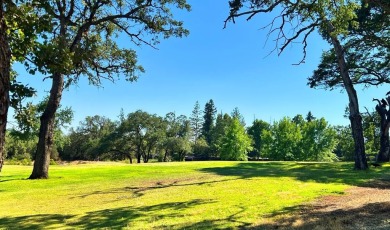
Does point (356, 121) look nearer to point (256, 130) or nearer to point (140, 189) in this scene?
point (140, 189)

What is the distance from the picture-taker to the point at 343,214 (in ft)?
27.8

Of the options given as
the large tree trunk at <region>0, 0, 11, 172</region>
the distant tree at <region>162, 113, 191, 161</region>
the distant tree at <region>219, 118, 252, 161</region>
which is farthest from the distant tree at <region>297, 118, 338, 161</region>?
the large tree trunk at <region>0, 0, 11, 172</region>

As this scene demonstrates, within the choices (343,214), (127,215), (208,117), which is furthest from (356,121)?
(208,117)

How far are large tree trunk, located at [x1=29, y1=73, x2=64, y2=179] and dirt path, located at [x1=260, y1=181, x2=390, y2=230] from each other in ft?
43.6

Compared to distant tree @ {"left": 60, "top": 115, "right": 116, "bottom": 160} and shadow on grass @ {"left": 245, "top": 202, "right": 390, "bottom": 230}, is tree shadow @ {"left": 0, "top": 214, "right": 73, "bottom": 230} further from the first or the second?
distant tree @ {"left": 60, "top": 115, "right": 116, "bottom": 160}

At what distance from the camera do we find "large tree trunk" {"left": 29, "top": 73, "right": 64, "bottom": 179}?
18.2 meters

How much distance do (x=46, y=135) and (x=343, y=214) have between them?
14.5 metres

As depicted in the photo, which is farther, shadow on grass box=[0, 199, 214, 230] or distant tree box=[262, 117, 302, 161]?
distant tree box=[262, 117, 302, 161]

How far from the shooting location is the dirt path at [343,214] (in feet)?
24.2

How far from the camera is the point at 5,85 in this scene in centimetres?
481

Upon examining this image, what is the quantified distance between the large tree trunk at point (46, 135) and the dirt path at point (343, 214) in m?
13.3

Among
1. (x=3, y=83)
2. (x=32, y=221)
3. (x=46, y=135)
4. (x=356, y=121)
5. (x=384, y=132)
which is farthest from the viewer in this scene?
(x=384, y=132)

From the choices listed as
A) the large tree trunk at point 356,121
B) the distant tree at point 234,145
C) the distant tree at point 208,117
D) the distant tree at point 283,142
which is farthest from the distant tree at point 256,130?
the large tree trunk at point 356,121

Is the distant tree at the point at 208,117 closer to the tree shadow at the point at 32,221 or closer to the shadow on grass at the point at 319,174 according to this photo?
the shadow on grass at the point at 319,174
